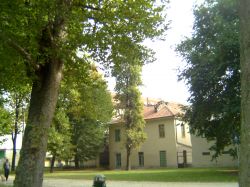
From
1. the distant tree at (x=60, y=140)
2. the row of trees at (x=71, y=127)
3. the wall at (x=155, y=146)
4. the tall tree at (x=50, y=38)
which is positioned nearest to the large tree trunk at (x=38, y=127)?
the tall tree at (x=50, y=38)

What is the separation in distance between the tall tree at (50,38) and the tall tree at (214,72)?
12146 millimetres

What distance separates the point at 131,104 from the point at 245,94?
4093cm

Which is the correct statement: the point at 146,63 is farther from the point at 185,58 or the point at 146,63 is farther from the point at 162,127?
the point at 162,127

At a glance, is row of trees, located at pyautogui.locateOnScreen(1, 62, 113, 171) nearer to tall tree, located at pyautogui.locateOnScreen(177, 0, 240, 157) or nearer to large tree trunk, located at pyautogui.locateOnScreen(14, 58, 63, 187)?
tall tree, located at pyautogui.locateOnScreen(177, 0, 240, 157)

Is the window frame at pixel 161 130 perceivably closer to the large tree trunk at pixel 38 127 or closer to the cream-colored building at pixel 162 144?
the cream-colored building at pixel 162 144

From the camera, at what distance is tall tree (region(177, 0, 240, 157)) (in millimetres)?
25266

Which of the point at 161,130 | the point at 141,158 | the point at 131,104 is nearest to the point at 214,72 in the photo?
the point at 131,104

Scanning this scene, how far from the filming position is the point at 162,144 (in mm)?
49188

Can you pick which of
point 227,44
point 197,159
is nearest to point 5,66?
point 227,44

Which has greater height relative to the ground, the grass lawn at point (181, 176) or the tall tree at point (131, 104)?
the tall tree at point (131, 104)

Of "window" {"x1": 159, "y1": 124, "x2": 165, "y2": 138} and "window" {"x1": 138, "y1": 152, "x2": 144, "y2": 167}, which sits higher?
"window" {"x1": 159, "y1": 124, "x2": 165, "y2": 138}

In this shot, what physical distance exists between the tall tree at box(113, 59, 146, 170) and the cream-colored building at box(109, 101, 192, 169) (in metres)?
2.29

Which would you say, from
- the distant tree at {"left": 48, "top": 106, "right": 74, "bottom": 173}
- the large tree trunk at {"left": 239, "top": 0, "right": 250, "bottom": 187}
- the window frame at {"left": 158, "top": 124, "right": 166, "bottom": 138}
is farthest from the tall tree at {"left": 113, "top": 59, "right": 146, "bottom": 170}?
the large tree trunk at {"left": 239, "top": 0, "right": 250, "bottom": 187}

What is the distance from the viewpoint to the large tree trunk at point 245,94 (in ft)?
15.4
